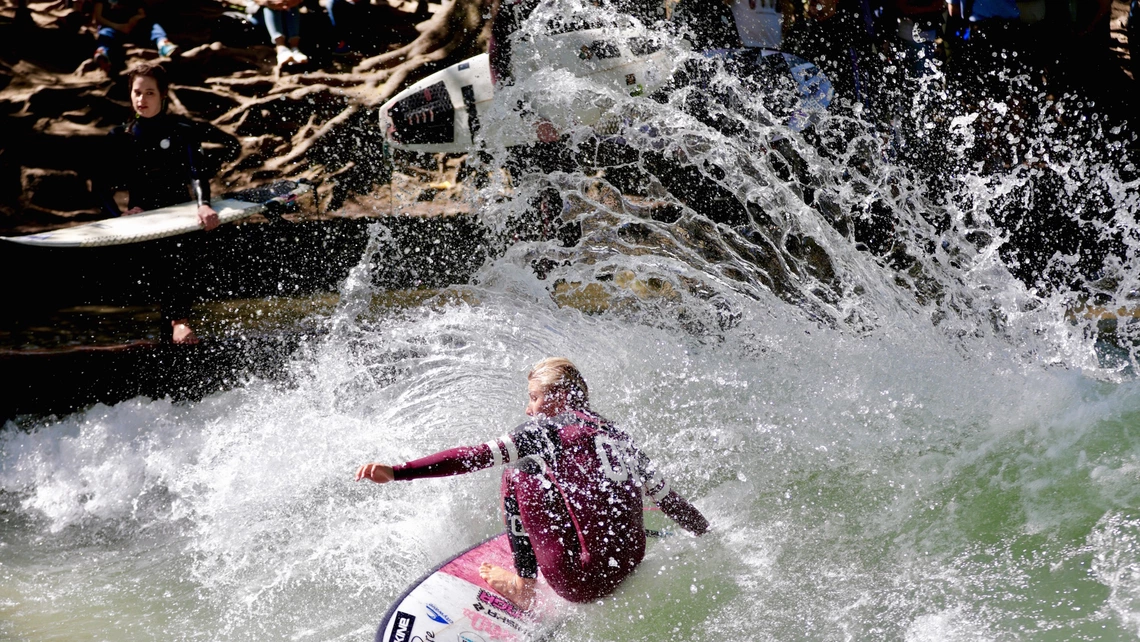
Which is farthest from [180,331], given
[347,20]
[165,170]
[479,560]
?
[347,20]

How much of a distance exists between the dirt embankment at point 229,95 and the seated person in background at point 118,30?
107 millimetres

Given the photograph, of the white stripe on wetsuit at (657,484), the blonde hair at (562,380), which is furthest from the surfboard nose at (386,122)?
the white stripe on wetsuit at (657,484)

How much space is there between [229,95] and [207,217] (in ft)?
10.7

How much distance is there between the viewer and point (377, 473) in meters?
3.01

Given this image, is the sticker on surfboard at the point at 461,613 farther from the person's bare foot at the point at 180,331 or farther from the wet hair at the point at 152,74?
the wet hair at the point at 152,74

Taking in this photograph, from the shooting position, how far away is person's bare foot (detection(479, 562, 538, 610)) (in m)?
3.35

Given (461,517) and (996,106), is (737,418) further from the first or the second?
(996,106)

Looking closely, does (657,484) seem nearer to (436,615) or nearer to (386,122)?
(436,615)

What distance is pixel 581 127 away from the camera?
21.0 feet

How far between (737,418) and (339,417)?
6.52 feet

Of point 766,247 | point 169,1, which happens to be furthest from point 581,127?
point 169,1

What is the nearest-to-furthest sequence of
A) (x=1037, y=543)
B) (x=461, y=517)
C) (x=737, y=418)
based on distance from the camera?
(x=1037, y=543) → (x=461, y=517) → (x=737, y=418)

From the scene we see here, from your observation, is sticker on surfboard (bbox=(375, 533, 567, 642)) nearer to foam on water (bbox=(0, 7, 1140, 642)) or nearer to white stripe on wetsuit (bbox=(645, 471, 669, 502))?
foam on water (bbox=(0, 7, 1140, 642))

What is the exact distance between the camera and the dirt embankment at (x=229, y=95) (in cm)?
718
